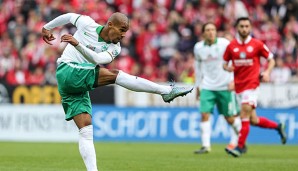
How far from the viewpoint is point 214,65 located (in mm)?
16875

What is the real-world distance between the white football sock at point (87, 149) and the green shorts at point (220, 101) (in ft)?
20.9

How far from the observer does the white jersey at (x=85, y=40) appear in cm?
1062

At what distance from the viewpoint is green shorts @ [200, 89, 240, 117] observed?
16.6m

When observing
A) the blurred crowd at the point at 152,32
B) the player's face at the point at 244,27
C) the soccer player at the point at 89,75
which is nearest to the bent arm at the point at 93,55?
the soccer player at the point at 89,75

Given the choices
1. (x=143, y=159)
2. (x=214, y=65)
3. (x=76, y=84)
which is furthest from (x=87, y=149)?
(x=214, y=65)

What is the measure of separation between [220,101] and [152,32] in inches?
361

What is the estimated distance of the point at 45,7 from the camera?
27.4 meters

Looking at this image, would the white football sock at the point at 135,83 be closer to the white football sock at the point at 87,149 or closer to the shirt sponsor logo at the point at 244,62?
the white football sock at the point at 87,149

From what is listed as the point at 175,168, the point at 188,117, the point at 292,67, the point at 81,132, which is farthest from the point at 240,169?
the point at 292,67

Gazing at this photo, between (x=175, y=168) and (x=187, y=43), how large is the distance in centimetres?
1334

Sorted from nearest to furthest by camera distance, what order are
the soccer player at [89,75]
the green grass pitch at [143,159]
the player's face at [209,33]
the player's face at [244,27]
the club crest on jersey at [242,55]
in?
the soccer player at [89,75]
the green grass pitch at [143,159]
the player's face at [244,27]
the club crest on jersey at [242,55]
the player's face at [209,33]

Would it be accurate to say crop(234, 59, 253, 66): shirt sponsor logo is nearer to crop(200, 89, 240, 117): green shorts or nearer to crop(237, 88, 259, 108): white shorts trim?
crop(237, 88, 259, 108): white shorts trim

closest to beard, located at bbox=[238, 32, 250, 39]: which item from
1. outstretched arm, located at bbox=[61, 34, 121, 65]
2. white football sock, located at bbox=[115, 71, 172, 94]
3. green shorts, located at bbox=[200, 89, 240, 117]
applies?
green shorts, located at bbox=[200, 89, 240, 117]

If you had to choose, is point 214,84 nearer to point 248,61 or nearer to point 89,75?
point 248,61
